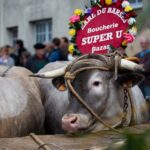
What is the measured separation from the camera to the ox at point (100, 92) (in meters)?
3.64

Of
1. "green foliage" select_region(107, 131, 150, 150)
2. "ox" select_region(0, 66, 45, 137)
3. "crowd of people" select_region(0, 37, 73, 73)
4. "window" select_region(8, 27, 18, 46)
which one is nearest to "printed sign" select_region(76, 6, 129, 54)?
"ox" select_region(0, 66, 45, 137)

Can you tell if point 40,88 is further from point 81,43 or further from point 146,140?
point 146,140

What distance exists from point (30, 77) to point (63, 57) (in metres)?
6.00

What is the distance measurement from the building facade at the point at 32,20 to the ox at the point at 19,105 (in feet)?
40.9

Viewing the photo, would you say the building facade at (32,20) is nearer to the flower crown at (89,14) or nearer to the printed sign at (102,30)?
the flower crown at (89,14)

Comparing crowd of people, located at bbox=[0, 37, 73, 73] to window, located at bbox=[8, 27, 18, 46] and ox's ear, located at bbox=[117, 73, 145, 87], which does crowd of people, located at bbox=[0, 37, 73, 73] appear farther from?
window, located at bbox=[8, 27, 18, 46]

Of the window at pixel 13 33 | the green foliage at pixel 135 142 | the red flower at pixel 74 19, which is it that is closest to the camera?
the green foliage at pixel 135 142

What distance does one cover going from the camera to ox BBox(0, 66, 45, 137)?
3488mm

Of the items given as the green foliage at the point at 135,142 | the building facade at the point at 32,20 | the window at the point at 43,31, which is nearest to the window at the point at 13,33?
the building facade at the point at 32,20

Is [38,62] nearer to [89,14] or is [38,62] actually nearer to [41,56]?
[41,56]

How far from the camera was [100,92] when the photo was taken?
3.84 metres

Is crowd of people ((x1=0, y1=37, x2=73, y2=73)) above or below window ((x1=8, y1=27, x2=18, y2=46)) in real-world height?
below

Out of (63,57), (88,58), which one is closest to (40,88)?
(88,58)

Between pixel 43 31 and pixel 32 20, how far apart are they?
625mm
